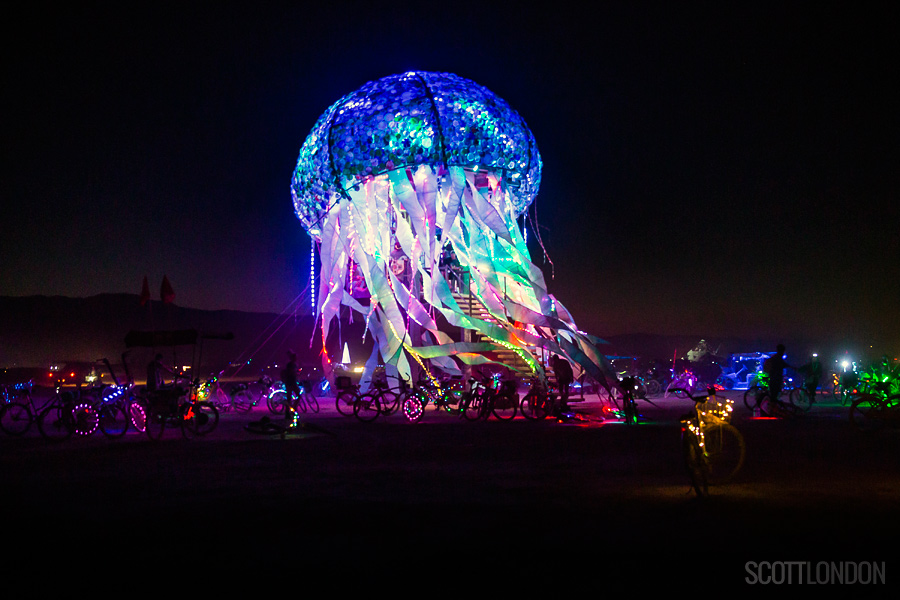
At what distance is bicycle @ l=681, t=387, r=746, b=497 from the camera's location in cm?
677

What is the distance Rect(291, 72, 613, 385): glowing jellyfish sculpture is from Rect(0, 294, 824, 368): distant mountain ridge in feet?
151

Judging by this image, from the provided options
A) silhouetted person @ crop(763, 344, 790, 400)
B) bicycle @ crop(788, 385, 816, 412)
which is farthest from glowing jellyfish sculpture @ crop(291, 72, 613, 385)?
bicycle @ crop(788, 385, 816, 412)

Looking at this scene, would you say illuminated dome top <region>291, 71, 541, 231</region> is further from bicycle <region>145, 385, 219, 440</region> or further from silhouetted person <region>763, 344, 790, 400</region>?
silhouetted person <region>763, 344, 790, 400</region>

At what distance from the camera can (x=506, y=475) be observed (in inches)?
325

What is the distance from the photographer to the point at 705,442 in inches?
303

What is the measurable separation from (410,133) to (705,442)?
1185 centimetres

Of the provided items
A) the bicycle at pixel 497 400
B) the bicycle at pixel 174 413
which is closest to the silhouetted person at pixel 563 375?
the bicycle at pixel 497 400

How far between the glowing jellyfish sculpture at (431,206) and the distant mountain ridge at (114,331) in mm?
46033

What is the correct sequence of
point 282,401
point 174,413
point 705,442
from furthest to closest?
point 282,401, point 174,413, point 705,442

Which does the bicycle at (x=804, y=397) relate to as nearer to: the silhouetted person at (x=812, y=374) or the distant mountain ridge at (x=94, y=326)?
the silhouetted person at (x=812, y=374)

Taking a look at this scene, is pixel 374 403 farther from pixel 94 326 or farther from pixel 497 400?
pixel 94 326

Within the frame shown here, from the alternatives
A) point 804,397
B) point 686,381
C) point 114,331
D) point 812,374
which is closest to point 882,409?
point 804,397

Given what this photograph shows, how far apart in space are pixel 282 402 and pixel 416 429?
23.6ft

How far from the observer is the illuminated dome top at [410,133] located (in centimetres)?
1759
